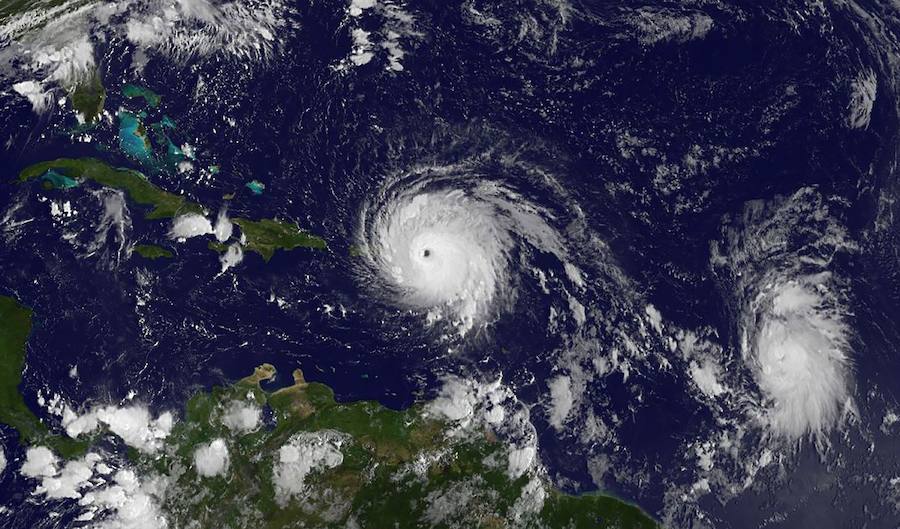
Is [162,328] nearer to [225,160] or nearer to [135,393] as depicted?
[135,393]

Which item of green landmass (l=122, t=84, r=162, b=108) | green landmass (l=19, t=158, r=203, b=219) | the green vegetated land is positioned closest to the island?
the green vegetated land

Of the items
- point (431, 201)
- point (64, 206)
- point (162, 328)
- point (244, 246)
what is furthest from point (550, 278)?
point (64, 206)

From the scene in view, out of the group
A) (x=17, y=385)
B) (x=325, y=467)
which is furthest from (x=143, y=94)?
(x=325, y=467)

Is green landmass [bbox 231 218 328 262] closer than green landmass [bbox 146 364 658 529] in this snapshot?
No

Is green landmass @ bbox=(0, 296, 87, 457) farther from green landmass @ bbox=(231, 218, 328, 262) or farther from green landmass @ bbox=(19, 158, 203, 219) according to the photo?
green landmass @ bbox=(231, 218, 328, 262)

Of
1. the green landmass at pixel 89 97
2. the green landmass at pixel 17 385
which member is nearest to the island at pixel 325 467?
the green landmass at pixel 17 385

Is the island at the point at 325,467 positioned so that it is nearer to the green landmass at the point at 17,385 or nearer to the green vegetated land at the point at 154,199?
the green landmass at the point at 17,385


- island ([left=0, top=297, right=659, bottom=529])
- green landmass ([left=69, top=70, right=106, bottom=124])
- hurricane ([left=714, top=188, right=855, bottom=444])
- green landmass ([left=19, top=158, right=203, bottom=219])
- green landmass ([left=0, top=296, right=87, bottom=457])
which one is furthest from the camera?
green landmass ([left=69, top=70, right=106, bottom=124])
